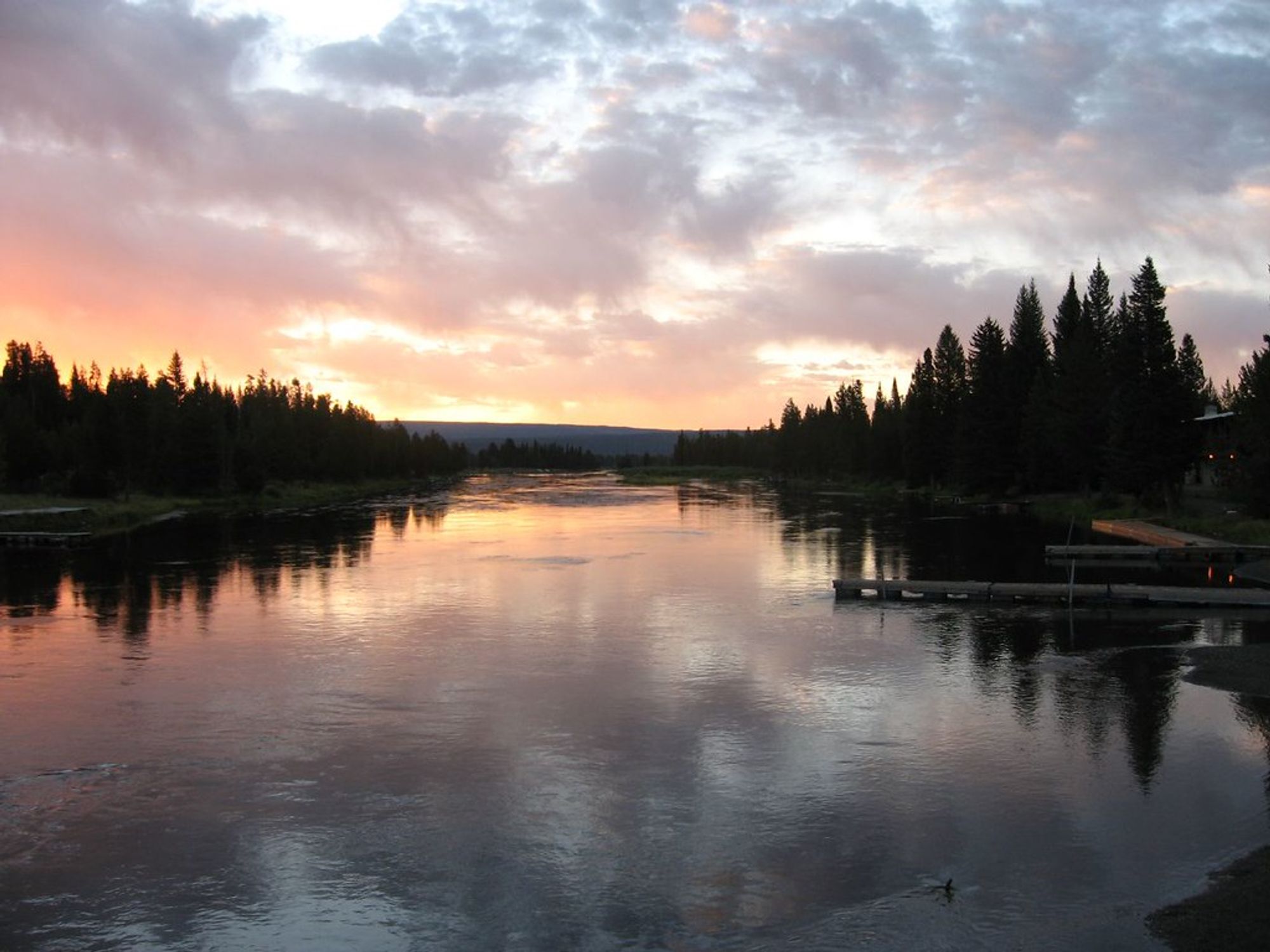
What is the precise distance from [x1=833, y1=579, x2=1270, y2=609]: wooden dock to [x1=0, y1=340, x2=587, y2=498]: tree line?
74311 mm

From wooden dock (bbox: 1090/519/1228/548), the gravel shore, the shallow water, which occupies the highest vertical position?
wooden dock (bbox: 1090/519/1228/548)

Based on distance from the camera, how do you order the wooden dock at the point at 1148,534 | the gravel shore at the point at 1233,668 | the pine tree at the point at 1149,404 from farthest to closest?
the pine tree at the point at 1149,404, the wooden dock at the point at 1148,534, the gravel shore at the point at 1233,668

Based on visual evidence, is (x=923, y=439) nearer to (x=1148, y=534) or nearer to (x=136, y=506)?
(x=1148, y=534)

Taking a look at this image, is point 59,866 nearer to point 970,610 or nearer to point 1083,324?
point 970,610

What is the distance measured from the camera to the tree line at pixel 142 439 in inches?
3767

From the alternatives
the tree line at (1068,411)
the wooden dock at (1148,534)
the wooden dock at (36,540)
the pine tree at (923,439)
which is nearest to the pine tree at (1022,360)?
the tree line at (1068,411)

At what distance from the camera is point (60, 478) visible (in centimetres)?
9469

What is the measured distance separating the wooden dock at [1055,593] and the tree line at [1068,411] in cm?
1758

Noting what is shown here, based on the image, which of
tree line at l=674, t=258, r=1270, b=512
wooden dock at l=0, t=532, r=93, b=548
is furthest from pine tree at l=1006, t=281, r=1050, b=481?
wooden dock at l=0, t=532, r=93, b=548

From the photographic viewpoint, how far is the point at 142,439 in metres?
100

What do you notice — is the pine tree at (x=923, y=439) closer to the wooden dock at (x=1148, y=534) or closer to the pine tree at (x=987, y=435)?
the pine tree at (x=987, y=435)

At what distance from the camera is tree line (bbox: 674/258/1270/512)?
6375 cm

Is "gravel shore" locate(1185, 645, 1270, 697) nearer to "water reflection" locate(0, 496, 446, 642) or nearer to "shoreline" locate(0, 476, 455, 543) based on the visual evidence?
"water reflection" locate(0, 496, 446, 642)

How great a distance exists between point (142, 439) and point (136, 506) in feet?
68.4
